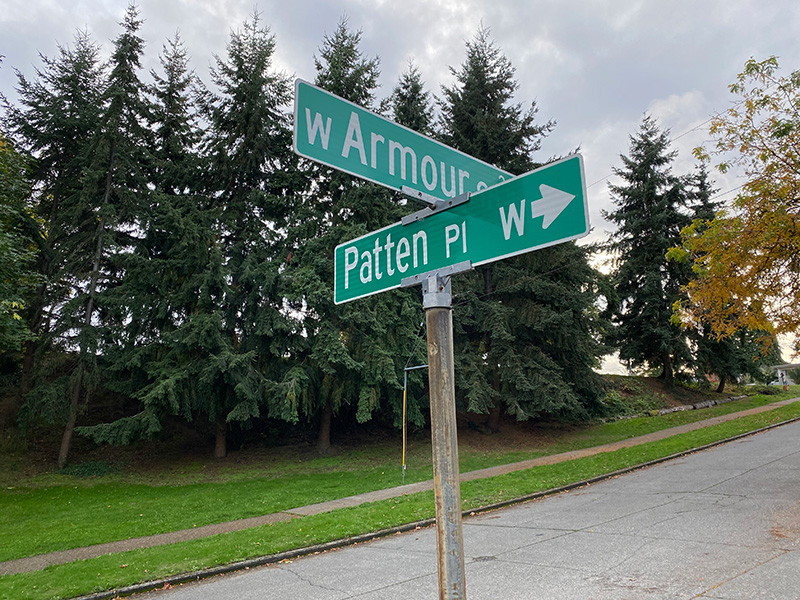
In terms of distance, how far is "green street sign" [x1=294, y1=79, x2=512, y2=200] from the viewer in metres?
2.12

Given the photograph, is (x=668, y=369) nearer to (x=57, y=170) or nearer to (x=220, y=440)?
(x=220, y=440)

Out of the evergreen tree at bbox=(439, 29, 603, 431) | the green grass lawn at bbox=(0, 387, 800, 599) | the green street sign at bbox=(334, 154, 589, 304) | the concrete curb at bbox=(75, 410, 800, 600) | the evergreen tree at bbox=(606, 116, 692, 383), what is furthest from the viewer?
the evergreen tree at bbox=(606, 116, 692, 383)

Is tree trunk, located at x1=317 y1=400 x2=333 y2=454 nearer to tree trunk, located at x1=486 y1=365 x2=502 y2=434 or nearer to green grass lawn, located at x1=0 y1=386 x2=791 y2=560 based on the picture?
green grass lawn, located at x1=0 y1=386 x2=791 y2=560

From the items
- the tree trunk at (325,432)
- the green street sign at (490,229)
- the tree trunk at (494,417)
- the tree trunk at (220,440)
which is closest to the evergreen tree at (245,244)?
the tree trunk at (220,440)

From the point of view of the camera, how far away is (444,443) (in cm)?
193

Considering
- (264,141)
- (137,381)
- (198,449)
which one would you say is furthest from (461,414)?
(264,141)

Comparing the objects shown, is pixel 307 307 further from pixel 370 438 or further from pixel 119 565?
pixel 119 565

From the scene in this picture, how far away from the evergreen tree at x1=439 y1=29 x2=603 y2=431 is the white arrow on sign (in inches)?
686

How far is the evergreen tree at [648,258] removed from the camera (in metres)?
28.7

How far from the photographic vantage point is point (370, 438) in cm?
2211

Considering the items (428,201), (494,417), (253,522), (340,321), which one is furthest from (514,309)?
(428,201)

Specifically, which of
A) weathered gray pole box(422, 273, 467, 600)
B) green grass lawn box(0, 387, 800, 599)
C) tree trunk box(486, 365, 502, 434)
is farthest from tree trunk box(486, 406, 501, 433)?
weathered gray pole box(422, 273, 467, 600)

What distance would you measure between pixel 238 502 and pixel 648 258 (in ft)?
85.7

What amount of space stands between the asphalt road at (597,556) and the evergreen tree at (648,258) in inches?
775
